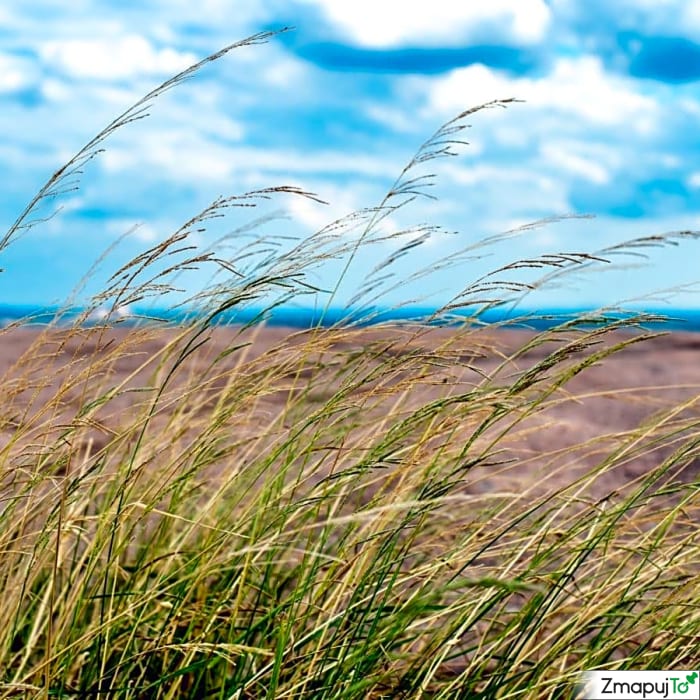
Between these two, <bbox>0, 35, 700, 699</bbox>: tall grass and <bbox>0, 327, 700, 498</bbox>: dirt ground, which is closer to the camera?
<bbox>0, 35, 700, 699</bbox>: tall grass

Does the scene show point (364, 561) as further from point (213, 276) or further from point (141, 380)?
point (141, 380)

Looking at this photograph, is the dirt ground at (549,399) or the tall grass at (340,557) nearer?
the tall grass at (340,557)

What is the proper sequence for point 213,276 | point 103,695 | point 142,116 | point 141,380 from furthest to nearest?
point 141,380 → point 213,276 → point 142,116 → point 103,695

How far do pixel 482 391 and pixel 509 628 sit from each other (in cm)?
36

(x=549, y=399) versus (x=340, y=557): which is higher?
(x=549, y=399)

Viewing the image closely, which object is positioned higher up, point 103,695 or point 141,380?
point 141,380

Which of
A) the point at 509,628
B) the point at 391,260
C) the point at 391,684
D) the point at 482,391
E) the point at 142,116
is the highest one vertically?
the point at 142,116

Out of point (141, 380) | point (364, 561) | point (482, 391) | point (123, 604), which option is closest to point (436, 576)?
point (364, 561)

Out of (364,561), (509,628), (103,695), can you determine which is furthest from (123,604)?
(509,628)

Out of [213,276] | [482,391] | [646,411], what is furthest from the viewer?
[646,411]

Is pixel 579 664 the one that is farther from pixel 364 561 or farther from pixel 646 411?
pixel 646 411

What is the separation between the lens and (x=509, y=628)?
140 centimetres

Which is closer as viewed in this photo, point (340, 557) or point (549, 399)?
point (340, 557)

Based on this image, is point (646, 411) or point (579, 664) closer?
point (579, 664)
